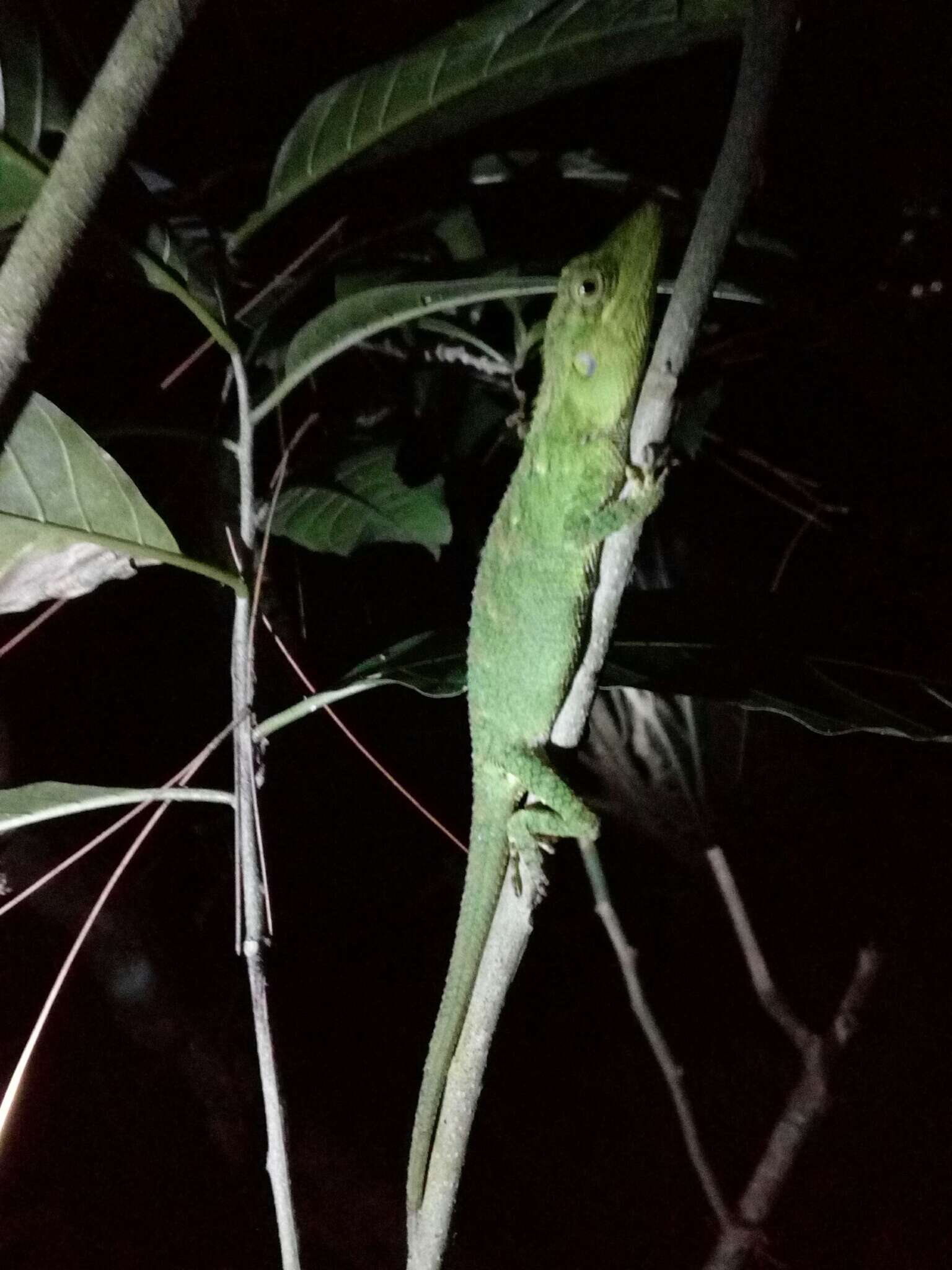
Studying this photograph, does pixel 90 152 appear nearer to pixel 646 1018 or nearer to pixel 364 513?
pixel 364 513

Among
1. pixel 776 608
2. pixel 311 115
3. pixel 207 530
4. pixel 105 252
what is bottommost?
pixel 207 530

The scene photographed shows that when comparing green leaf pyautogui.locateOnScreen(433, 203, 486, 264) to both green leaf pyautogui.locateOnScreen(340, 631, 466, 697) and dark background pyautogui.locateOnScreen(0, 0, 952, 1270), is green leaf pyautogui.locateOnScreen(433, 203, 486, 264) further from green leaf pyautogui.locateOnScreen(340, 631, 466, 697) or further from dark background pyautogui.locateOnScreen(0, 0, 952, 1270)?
green leaf pyautogui.locateOnScreen(340, 631, 466, 697)

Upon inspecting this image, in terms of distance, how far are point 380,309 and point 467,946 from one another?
0.79 m

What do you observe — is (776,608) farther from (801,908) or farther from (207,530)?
(801,908)

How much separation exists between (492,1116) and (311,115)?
7.69ft

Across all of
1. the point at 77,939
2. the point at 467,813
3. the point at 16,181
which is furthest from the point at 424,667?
the point at 467,813

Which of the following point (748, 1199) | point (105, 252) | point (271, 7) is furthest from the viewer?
point (748, 1199)

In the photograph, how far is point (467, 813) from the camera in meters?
2.26

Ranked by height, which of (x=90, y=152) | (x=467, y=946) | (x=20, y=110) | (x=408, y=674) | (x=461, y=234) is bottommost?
(x=467, y=946)

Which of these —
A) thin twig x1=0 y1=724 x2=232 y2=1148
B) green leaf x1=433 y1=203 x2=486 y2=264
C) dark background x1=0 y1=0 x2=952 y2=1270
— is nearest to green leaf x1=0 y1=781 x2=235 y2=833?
thin twig x1=0 y1=724 x2=232 y2=1148

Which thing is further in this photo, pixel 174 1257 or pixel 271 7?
pixel 174 1257

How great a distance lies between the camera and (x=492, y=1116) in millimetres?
2533

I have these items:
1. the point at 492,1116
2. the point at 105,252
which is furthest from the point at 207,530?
the point at 492,1116

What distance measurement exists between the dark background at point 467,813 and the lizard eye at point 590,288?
0.21 m
